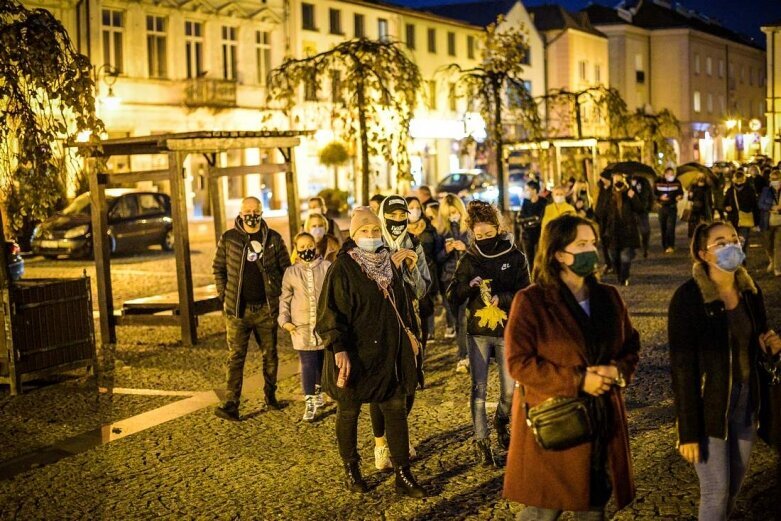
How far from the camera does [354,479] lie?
707 cm

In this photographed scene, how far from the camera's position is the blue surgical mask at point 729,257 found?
516cm

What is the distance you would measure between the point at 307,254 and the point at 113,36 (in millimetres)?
33645

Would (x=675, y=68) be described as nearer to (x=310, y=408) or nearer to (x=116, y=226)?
(x=116, y=226)

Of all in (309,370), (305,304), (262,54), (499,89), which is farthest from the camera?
(262,54)


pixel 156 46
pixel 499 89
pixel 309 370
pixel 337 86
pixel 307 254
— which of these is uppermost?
pixel 156 46

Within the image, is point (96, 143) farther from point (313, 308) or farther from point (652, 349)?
point (652, 349)

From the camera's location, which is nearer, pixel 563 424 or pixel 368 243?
pixel 563 424

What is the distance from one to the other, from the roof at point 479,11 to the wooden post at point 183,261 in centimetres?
5721

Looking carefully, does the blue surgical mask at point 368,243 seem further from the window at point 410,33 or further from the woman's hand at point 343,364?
the window at point 410,33

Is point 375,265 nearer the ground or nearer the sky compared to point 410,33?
nearer the ground

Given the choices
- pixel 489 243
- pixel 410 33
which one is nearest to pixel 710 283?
pixel 489 243

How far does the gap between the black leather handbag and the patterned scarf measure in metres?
2.34

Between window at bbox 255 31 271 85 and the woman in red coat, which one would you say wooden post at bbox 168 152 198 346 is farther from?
window at bbox 255 31 271 85

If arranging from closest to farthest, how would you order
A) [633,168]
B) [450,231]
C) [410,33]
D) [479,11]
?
[450,231] < [633,168] < [410,33] < [479,11]
